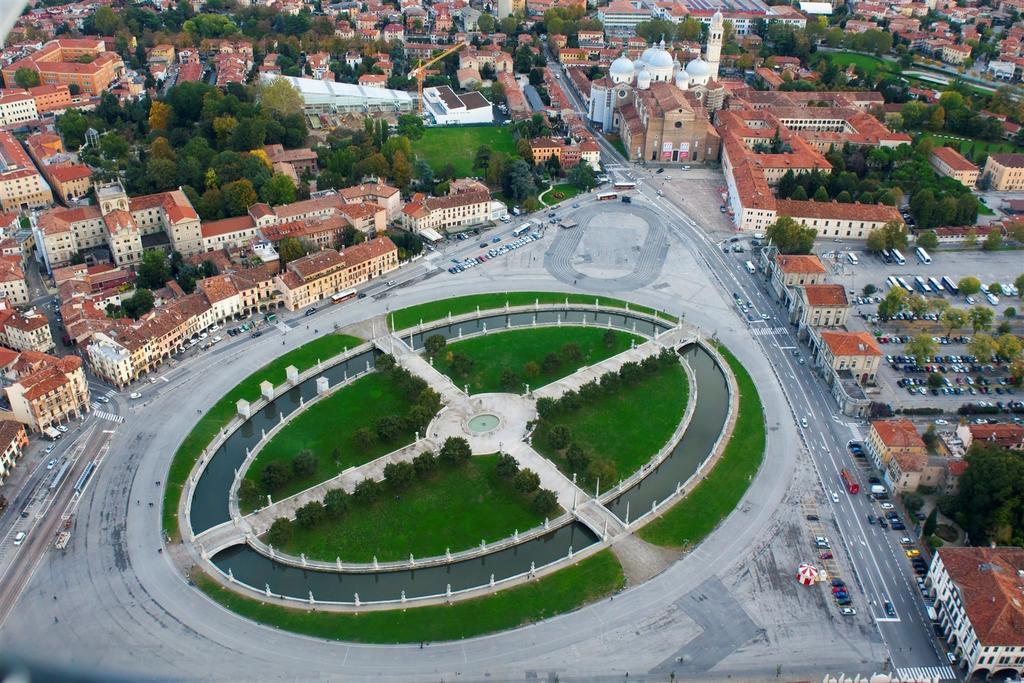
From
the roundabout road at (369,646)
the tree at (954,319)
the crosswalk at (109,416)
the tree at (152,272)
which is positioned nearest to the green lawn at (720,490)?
the roundabout road at (369,646)

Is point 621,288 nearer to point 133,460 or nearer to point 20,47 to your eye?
point 133,460

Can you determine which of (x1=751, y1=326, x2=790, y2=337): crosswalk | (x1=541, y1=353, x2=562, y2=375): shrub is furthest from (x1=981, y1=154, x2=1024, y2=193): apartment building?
(x1=541, y1=353, x2=562, y2=375): shrub

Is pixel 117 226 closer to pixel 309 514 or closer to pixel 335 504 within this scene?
pixel 309 514

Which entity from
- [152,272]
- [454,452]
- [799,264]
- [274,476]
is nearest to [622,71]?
[799,264]

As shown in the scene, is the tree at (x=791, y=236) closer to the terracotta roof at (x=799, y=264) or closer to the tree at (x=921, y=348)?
the terracotta roof at (x=799, y=264)

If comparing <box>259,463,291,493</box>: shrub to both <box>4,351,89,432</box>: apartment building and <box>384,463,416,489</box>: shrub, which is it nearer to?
<box>384,463,416,489</box>: shrub

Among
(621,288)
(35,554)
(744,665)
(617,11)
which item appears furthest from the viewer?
(617,11)

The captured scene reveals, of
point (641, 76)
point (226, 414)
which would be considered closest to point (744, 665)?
point (226, 414)
